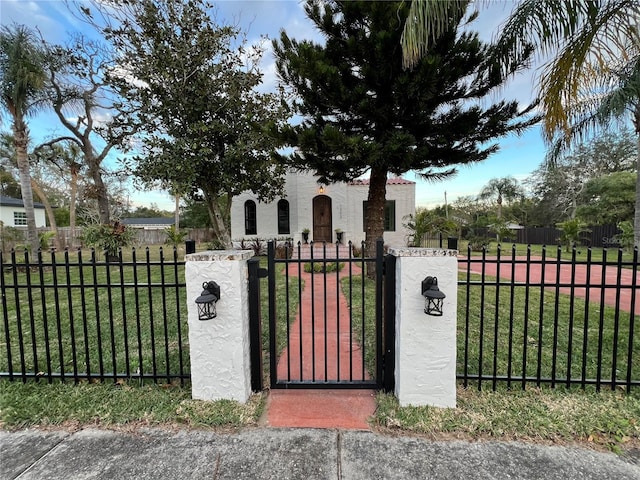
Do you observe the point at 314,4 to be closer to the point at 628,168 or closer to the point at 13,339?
the point at 13,339

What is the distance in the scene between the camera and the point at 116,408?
2592 mm

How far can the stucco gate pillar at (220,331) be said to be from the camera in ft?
8.58

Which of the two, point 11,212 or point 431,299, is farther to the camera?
point 11,212

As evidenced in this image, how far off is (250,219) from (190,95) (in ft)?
21.6

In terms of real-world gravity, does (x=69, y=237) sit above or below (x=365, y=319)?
above

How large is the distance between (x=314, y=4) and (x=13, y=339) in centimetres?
804

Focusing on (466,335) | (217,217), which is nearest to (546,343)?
(466,335)

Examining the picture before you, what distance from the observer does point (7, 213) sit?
1077 inches

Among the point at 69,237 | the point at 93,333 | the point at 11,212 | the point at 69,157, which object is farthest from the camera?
the point at 11,212

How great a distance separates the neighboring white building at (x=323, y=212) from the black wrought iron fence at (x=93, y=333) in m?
8.74

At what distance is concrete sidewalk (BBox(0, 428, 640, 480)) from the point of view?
1.95 metres

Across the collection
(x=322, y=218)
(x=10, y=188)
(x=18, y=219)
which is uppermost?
(x=10, y=188)

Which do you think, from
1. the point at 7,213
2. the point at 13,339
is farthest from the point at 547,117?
the point at 7,213

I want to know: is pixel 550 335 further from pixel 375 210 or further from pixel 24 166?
pixel 24 166
